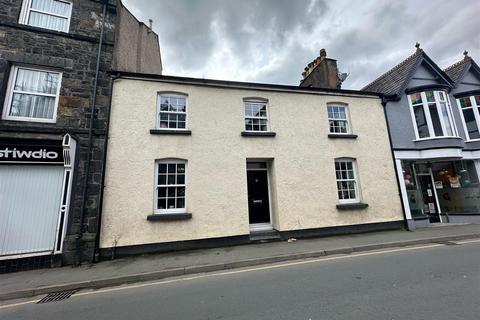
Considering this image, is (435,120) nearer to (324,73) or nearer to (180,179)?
(324,73)

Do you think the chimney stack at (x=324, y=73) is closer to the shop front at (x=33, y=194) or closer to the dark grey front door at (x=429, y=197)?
the dark grey front door at (x=429, y=197)

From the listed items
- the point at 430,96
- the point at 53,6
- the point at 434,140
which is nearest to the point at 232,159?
the point at 53,6

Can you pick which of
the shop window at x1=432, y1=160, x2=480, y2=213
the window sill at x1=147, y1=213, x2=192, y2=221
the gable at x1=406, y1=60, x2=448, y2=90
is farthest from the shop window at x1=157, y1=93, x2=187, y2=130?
the shop window at x1=432, y1=160, x2=480, y2=213

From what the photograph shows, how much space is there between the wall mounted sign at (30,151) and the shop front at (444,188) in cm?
1408

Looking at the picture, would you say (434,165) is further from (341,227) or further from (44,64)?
(44,64)

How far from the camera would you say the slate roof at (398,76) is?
11.2 metres

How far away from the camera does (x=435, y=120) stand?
10.8m

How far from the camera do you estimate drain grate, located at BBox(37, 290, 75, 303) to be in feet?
14.8

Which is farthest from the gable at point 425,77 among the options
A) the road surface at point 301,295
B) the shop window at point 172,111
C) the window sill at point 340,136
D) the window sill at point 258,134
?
the shop window at point 172,111

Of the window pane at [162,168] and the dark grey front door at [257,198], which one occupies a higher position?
the window pane at [162,168]

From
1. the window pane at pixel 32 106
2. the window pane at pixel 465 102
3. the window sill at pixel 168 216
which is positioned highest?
the window pane at pixel 465 102

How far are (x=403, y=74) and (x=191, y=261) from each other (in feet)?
45.2

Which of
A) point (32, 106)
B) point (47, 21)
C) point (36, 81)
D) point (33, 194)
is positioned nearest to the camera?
point (33, 194)

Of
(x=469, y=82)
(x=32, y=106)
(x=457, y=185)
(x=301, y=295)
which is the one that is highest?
(x=469, y=82)
